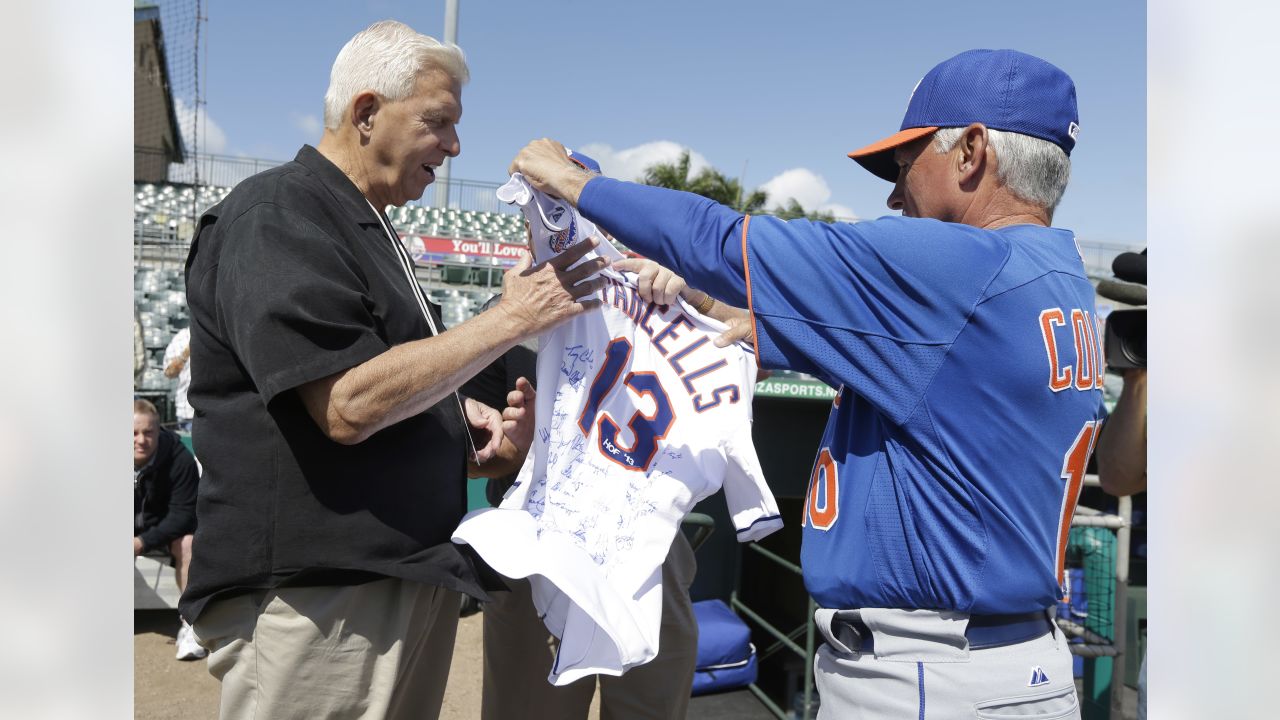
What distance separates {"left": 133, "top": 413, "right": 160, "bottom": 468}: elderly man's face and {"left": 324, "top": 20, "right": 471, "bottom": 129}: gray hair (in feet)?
12.6

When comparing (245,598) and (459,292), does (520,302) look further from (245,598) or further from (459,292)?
(459,292)

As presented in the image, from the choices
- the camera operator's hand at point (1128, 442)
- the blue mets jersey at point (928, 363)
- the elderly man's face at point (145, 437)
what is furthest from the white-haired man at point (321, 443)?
the elderly man's face at point (145, 437)

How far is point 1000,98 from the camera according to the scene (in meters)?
1.56

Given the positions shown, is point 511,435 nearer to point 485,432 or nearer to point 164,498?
point 485,432

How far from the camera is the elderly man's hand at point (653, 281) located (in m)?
2.12

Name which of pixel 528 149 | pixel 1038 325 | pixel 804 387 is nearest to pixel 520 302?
pixel 528 149

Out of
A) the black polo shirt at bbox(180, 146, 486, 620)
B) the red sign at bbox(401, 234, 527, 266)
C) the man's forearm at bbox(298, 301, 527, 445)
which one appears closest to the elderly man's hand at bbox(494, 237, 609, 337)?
the man's forearm at bbox(298, 301, 527, 445)

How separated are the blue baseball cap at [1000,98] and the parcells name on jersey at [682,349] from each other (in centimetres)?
71

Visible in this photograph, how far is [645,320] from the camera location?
215 centimetres

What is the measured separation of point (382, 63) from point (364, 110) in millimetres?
116

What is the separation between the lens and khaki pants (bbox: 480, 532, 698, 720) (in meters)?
2.48

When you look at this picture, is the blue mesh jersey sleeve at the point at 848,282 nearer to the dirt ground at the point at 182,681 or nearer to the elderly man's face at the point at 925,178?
the elderly man's face at the point at 925,178

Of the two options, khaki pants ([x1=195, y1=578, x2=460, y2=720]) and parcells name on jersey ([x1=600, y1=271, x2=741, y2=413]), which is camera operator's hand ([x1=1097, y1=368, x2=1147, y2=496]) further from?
khaki pants ([x1=195, y1=578, x2=460, y2=720])
